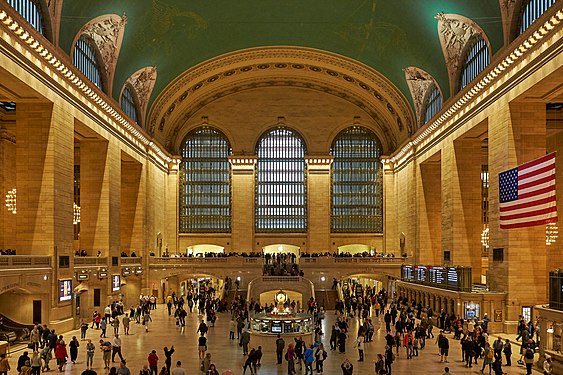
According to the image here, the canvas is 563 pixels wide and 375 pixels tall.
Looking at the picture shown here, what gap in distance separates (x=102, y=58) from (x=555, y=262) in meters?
25.6

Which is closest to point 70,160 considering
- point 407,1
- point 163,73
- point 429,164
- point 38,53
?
point 38,53

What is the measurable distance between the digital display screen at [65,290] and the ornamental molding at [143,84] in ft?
45.4

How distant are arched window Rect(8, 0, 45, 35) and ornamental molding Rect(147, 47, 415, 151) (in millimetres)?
18779

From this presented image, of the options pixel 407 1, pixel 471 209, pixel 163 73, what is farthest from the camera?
pixel 163 73

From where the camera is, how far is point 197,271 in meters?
44.8

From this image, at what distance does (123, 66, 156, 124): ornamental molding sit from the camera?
39.5 metres

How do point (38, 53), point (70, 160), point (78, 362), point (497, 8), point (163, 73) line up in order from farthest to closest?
A: point (163, 73), point (70, 160), point (497, 8), point (38, 53), point (78, 362)

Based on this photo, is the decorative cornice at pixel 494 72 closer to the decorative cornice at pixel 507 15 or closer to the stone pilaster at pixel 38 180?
the decorative cornice at pixel 507 15

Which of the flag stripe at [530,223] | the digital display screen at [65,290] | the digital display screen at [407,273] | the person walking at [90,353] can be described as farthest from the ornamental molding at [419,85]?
the person walking at [90,353]

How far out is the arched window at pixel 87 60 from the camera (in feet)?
101

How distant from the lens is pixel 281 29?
4016 centimetres

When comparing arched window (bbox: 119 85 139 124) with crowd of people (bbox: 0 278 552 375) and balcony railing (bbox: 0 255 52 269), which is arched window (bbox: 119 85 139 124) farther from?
balcony railing (bbox: 0 255 52 269)

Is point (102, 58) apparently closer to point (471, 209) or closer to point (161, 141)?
point (161, 141)

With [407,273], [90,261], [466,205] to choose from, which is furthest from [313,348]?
[407,273]
